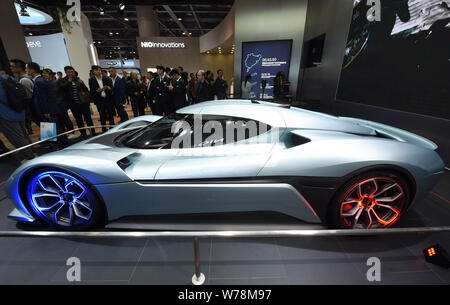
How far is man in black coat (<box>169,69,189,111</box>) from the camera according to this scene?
5.27 metres

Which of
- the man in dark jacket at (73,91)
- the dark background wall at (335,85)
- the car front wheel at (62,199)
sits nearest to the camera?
the car front wheel at (62,199)

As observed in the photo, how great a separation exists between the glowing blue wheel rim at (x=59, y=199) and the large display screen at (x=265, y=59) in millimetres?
7161

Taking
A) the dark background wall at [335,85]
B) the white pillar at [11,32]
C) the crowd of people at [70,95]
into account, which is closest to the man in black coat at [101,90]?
the crowd of people at [70,95]

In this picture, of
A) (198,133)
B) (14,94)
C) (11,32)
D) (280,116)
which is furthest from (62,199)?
(11,32)

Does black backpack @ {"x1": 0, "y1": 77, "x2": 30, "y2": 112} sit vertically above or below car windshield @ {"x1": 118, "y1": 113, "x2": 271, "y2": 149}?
above

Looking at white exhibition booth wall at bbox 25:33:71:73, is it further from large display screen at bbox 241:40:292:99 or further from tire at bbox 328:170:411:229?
tire at bbox 328:170:411:229

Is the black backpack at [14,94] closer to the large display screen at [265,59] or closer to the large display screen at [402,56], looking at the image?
the large display screen at [402,56]

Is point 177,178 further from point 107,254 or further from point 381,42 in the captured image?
point 381,42

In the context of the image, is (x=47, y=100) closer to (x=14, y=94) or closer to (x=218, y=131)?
(x=14, y=94)

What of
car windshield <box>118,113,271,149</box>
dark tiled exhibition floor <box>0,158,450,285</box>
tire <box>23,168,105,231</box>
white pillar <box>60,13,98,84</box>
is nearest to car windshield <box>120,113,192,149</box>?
car windshield <box>118,113,271,149</box>

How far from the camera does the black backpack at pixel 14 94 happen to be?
2908 millimetres

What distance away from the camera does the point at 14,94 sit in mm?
2973

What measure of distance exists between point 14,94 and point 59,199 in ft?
8.31

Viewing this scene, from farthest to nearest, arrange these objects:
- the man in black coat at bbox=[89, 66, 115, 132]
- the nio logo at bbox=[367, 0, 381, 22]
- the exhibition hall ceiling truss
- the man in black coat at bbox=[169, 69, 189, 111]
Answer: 1. the exhibition hall ceiling truss
2. the man in black coat at bbox=[169, 69, 189, 111]
3. the man in black coat at bbox=[89, 66, 115, 132]
4. the nio logo at bbox=[367, 0, 381, 22]
